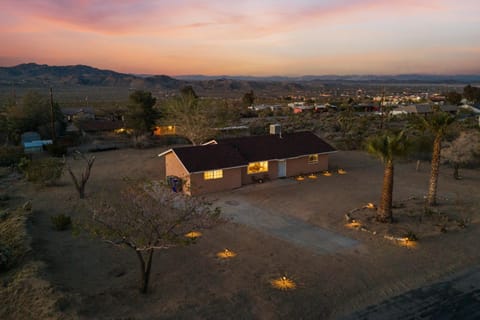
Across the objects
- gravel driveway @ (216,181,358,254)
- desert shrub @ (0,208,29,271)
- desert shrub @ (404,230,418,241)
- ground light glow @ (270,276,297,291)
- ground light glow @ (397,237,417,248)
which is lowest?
gravel driveway @ (216,181,358,254)

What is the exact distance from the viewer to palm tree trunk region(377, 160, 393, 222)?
61.8 ft

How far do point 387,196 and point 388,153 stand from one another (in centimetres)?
232

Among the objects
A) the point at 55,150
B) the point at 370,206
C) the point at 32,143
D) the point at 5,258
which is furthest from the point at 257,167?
Answer: the point at 32,143

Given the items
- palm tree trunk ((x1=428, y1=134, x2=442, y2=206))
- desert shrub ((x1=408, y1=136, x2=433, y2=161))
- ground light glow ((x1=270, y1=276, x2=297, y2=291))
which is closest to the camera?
ground light glow ((x1=270, y1=276, x2=297, y2=291))

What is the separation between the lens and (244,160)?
26.2 metres

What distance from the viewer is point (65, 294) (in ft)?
38.8

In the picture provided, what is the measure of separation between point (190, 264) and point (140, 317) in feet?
13.1

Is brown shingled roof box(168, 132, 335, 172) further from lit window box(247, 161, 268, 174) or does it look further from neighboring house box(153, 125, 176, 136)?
neighboring house box(153, 125, 176, 136)

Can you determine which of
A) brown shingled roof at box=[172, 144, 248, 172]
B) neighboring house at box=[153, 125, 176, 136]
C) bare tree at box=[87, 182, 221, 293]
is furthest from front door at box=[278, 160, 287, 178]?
neighboring house at box=[153, 125, 176, 136]

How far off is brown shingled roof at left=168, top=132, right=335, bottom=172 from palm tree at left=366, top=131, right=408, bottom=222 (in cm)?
987

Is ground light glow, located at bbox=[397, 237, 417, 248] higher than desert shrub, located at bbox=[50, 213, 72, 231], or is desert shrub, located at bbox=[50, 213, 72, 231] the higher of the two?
desert shrub, located at bbox=[50, 213, 72, 231]

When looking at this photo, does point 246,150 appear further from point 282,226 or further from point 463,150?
point 463,150

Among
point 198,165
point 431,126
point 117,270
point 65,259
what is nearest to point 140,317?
point 117,270

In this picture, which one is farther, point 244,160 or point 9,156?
point 9,156
